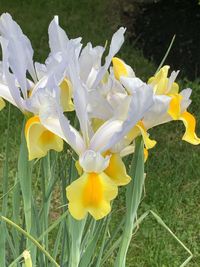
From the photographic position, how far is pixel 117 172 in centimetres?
113

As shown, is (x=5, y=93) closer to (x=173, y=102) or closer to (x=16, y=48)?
(x=16, y=48)

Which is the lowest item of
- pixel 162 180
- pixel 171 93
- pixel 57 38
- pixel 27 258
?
pixel 162 180

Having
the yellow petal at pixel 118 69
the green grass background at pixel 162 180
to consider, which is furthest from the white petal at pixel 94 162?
the green grass background at pixel 162 180

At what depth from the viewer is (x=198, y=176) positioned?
298cm

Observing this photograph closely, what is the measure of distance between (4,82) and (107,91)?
0.21 metres

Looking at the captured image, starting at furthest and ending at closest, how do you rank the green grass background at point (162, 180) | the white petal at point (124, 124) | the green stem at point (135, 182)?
1. the green grass background at point (162, 180)
2. the green stem at point (135, 182)
3. the white petal at point (124, 124)

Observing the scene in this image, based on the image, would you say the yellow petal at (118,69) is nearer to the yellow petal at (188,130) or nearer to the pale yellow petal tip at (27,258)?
the yellow petal at (188,130)

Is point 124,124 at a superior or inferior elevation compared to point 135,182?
superior

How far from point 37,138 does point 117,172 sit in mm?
→ 162

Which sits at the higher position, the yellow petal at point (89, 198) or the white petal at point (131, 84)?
the white petal at point (131, 84)

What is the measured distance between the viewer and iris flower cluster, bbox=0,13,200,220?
3.52ft

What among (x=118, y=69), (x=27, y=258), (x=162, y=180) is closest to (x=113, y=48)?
(x=118, y=69)

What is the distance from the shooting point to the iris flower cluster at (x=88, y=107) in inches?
42.3

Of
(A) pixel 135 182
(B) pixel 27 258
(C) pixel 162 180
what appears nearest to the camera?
(B) pixel 27 258
